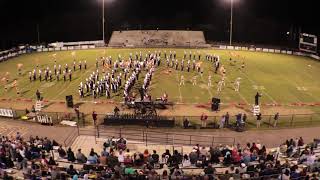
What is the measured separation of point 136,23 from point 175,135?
50842mm

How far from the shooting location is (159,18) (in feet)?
240

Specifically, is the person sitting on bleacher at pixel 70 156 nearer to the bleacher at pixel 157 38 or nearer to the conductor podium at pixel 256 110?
the conductor podium at pixel 256 110

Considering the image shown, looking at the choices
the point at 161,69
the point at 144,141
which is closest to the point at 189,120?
the point at 144,141

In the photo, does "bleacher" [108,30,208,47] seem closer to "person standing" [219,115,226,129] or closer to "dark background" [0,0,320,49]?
"dark background" [0,0,320,49]

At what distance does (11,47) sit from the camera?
58188 millimetres

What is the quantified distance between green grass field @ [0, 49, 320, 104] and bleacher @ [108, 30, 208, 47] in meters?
9.37

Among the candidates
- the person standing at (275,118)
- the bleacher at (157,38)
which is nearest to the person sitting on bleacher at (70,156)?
the person standing at (275,118)

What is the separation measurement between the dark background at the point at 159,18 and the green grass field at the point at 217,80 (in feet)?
43.1

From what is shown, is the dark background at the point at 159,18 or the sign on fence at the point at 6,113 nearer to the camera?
the sign on fence at the point at 6,113

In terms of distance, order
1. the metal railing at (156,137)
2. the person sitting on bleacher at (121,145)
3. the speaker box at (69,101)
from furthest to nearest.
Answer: the speaker box at (69,101)
the metal railing at (156,137)
the person sitting on bleacher at (121,145)

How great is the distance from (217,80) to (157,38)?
2779cm

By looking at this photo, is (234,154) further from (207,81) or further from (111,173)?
(207,81)

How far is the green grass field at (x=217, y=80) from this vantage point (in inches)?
1278

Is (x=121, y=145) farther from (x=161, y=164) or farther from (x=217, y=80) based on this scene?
(x=217, y=80)
